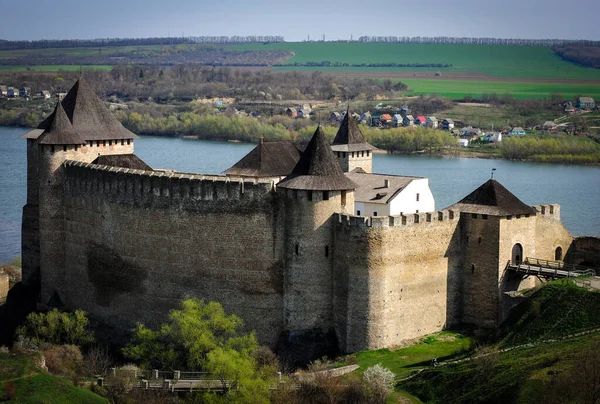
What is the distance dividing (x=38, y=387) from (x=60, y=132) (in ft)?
34.1

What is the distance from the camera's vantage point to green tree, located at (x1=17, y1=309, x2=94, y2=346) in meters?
28.5

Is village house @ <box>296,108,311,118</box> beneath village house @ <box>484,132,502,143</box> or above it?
above

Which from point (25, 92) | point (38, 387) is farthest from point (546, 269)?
point (25, 92)

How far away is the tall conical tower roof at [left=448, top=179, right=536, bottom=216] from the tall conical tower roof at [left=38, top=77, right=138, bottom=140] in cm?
1087

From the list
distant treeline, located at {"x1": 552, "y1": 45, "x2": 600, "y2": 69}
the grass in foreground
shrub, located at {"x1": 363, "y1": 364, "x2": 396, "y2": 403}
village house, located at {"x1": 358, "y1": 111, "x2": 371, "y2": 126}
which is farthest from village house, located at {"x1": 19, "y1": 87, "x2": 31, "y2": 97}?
shrub, located at {"x1": 363, "y1": 364, "x2": 396, "y2": 403}

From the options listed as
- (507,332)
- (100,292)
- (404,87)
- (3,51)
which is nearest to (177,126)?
(404,87)

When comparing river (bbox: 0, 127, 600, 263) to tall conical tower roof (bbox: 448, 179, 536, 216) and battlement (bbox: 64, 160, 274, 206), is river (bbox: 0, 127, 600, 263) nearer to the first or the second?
battlement (bbox: 64, 160, 274, 206)

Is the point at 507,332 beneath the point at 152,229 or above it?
beneath

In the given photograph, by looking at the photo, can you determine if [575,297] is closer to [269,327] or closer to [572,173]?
[269,327]

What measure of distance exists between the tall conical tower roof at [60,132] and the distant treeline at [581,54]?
305 feet

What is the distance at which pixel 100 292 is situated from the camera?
2966 centimetres

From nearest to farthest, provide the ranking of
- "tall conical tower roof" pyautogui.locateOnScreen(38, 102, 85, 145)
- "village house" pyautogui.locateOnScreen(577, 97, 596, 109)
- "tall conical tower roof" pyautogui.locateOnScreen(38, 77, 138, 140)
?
"tall conical tower roof" pyautogui.locateOnScreen(38, 102, 85, 145) → "tall conical tower roof" pyautogui.locateOnScreen(38, 77, 138, 140) → "village house" pyautogui.locateOnScreen(577, 97, 596, 109)

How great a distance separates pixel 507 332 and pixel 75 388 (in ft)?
29.8

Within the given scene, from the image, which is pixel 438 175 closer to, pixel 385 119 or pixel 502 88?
pixel 385 119
